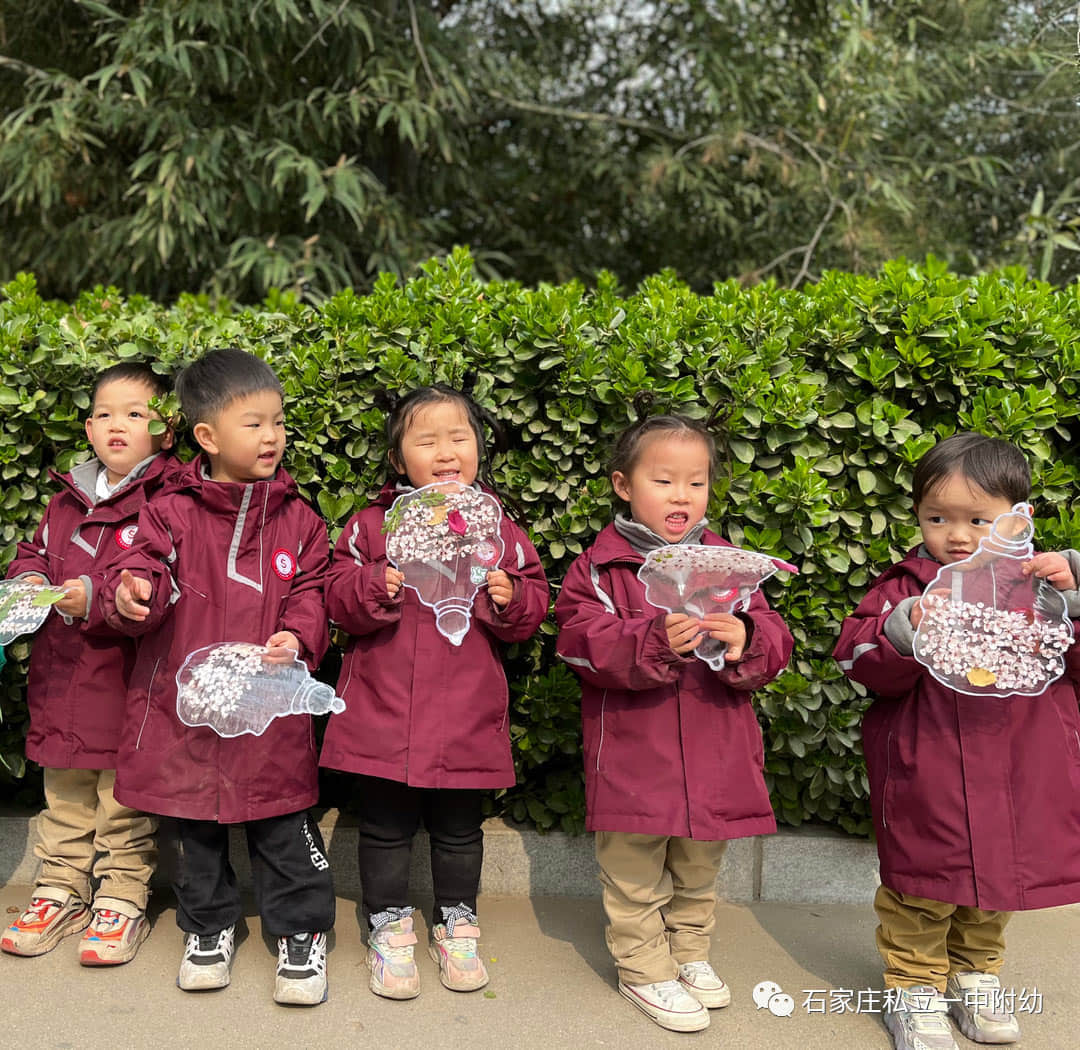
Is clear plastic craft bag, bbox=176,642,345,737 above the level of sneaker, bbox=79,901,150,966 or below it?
above

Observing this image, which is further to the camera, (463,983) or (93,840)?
(93,840)

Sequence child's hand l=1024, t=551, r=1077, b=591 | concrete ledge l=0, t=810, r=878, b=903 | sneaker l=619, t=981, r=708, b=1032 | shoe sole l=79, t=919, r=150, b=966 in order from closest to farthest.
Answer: child's hand l=1024, t=551, r=1077, b=591 → sneaker l=619, t=981, r=708, b=1032 → shoe sole l=79, t=919, r=150, b=966 → concrete ledge l=0, t=810, r=878, b=903

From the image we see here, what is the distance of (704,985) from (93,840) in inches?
73.1

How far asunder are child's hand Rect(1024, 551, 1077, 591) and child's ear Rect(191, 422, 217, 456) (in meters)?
2.16

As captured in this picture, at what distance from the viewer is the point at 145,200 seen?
6738 millimetres

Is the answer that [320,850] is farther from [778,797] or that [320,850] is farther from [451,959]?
[778,797]

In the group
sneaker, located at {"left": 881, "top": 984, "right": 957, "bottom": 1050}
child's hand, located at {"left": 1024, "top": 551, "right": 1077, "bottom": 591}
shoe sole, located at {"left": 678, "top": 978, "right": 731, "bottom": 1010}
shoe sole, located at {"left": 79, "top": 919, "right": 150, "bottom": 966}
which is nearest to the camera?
child's hand, located at {"left": 1024, "top": 551, "right": 1077, "bottom": 591}

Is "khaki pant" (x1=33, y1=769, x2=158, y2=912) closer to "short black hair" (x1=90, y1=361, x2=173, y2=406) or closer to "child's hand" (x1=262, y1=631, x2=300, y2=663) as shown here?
"child's hand" (x1=262, y1=631, x2=300, y2=663)

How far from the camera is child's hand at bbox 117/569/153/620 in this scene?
2789 millimetres

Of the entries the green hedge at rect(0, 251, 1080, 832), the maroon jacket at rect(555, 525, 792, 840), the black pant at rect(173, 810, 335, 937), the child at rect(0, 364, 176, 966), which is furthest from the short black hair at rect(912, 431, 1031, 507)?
the child at rect(0, 364, 176, 966)

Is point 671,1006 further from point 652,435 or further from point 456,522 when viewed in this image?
point 652,435

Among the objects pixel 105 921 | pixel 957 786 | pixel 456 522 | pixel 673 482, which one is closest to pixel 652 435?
pixel 673 482

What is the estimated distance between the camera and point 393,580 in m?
2.88

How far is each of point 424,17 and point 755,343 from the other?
15.7 ft
